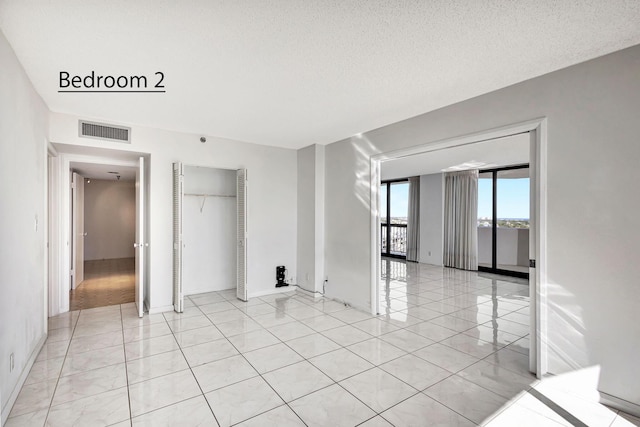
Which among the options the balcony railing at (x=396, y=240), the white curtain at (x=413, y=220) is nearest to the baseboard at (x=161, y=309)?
the white curtain at (x=413, y=220)

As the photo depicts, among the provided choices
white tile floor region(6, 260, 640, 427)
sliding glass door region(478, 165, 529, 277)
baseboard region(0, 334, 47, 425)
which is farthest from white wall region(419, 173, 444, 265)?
baseboard region(0, 334, 47, 425)

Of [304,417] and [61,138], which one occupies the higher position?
[61,138]

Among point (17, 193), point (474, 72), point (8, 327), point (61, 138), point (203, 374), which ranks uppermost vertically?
point (474, 72)

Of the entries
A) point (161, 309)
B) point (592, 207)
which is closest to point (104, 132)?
point (161, 309)

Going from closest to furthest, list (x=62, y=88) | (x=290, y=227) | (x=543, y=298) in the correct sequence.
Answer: (x=543, y=298)
(x=62, y=88)
(x=290, y=227)

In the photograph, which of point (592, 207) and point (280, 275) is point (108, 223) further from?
point (592, 207)

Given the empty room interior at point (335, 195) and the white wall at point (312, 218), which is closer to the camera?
the empty room interior at point (335, 195)

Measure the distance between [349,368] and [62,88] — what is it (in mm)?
3808

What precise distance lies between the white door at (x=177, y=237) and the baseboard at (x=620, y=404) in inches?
177

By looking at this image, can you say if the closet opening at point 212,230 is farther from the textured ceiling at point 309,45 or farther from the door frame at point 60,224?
the textured ceiling at point 309,45

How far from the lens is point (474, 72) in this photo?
2.51m

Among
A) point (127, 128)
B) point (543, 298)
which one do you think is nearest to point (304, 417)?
point (543, 298)

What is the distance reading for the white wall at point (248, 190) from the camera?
13.3 feet

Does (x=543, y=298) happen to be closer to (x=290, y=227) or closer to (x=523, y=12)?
(x=523, y=12)
